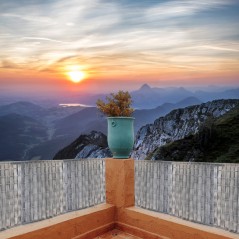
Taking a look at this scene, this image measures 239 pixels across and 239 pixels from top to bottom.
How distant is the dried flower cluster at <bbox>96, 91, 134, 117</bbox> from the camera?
440cm

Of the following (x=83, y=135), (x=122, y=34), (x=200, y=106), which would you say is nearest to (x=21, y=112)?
(x=83, y=135)

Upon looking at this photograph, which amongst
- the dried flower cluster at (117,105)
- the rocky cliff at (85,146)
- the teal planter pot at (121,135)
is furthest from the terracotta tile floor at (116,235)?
the rocky cliff at (85,146)

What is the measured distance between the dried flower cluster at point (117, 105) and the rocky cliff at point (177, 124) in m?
49.6

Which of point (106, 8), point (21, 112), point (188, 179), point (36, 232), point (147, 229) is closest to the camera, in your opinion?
point (36, 232)

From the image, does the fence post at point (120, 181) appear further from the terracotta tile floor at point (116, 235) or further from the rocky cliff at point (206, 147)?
the rocky cliff at point (206, 147)

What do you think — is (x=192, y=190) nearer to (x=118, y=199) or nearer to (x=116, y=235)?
(x=118, y=199)

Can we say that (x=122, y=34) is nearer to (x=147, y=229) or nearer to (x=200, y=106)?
(x=147, y=229)

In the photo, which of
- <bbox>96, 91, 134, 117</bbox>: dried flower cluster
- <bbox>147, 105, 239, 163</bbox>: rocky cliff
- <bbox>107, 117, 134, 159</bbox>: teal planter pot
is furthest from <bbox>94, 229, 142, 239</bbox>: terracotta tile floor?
<bbox>147, 105, 239, 163</bbox>: rocky cliff

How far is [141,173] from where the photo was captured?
167 inches

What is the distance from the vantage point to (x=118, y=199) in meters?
4.37

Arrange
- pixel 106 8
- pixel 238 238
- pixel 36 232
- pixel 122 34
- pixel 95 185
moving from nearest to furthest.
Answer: pixel 238 238, pixel 36 232, pixel 95 185, pixel 106 8, pixel 122 34

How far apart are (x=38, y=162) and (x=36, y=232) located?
0.78 meters

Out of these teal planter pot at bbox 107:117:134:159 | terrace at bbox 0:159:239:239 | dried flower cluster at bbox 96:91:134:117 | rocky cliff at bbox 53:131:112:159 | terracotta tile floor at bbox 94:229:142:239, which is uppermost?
dried flower cluster at bbox 96:91:134:117

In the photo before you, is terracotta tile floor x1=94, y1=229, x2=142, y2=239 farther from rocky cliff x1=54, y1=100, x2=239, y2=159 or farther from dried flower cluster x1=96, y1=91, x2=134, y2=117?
rocky cliff x1=54, y1=100, x2=239, y2=159
